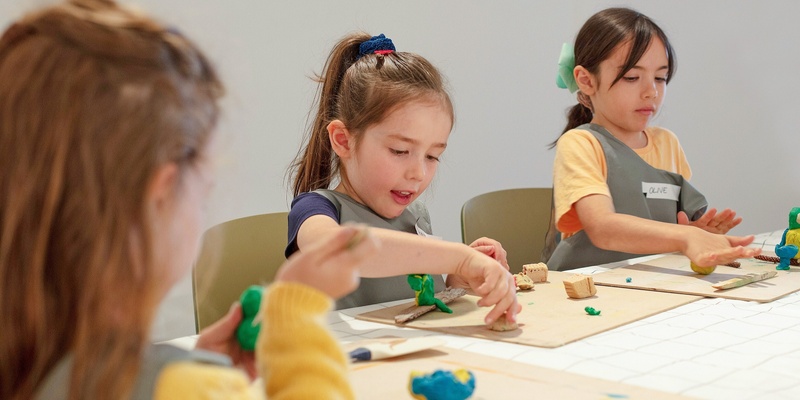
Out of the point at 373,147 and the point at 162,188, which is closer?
the point at 162,188

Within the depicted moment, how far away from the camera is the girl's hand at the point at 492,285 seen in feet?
3.46

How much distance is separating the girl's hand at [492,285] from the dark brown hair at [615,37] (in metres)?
0.86

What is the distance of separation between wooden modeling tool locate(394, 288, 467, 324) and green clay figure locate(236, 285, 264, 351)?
0.41 metres

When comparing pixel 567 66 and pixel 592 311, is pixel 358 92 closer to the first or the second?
pixel 592 311

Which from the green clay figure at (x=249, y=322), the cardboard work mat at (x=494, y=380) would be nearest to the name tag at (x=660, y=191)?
the cardboard work mat at (x=494, y=380)

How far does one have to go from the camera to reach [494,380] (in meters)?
0.83

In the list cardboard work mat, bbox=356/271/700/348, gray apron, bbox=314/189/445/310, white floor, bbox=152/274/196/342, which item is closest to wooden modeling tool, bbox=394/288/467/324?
cardboard work mat, bbox=356/271/700/348

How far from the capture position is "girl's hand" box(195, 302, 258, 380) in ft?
2.42

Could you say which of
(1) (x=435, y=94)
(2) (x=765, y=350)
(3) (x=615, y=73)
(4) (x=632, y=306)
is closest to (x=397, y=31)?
(3) (x=615, y=73)

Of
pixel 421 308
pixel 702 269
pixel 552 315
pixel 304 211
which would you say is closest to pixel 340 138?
pixel 304 211

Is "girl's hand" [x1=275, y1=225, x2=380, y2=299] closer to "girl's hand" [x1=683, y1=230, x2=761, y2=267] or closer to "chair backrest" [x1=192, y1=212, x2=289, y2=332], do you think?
"chair backrest" [x1=192, y1=212, x2=289, y2=332]

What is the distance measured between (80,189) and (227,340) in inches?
10.4

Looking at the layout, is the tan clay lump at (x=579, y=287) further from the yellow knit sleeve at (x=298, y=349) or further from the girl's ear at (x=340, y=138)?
the yellow knit sleeve at (x=298, y=349)

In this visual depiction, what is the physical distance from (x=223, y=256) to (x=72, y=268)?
39.0 inches
